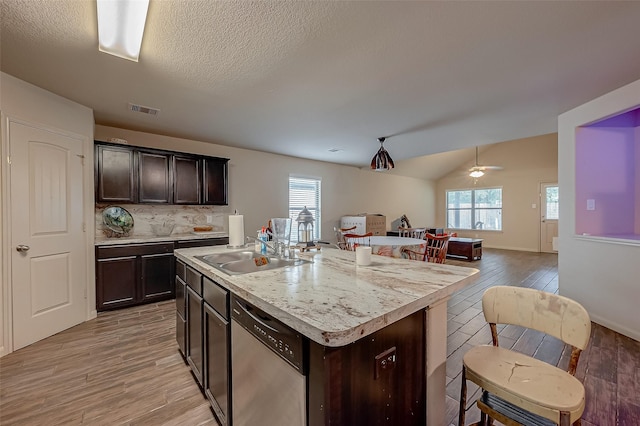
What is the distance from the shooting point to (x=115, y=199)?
347 cm

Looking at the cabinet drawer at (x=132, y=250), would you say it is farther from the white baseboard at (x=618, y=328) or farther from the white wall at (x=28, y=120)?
the white baseboard at (x=618, y=328)

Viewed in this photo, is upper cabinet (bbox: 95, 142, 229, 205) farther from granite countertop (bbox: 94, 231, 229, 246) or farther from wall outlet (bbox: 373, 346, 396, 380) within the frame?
wall outlet (bbox: 373, 346, 396, 380)

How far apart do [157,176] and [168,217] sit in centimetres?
72

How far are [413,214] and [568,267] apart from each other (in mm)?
6186

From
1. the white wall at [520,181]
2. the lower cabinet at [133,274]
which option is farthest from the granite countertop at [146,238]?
the white wall at [520,181]

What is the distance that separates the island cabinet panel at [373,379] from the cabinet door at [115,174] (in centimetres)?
380

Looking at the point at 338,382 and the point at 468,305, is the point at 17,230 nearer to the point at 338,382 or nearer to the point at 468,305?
the point at 338,382

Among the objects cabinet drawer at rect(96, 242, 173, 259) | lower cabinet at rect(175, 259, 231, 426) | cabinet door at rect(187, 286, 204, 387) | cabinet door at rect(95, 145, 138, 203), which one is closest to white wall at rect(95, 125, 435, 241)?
cabinet door at rect(95, 145, 138, 203)

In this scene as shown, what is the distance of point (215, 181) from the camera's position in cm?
436

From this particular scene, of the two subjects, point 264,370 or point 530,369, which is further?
point 530,369

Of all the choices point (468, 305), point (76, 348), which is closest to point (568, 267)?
point (468, 305)

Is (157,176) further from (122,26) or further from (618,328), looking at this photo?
(618,328)

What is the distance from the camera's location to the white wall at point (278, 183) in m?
4.34

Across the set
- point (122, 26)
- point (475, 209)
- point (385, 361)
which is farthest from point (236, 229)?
point (475, 209)
